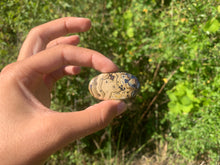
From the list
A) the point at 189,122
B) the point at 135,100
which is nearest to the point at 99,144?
the point at 135,100

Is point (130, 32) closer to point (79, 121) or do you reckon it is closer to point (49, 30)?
point (49, 30)

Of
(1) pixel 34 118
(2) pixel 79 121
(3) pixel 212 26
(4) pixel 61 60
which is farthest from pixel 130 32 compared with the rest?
(1) pixel 34 118

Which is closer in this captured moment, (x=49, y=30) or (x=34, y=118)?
(x=34, y=118)

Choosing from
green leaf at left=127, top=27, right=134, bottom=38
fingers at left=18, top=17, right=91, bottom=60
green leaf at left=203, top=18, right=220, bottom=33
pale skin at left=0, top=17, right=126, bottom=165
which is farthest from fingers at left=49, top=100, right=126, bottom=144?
green leaf at left=127, top=27, right=134, bottom=38

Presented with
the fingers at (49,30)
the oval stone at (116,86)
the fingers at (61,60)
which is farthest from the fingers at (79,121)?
the fingers at (49,30)

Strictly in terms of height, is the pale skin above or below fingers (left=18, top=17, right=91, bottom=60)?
below

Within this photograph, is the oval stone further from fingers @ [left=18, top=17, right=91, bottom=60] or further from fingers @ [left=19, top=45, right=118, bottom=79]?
fingers @ [left=18, top=17, right=91, bottom=60]
